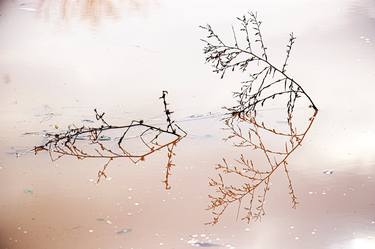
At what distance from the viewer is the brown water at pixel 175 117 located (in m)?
1.84

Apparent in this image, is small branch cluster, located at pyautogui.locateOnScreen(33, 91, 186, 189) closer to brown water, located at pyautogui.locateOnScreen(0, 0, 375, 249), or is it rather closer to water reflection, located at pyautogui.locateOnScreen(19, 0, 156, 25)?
brown water, located at pyautogui.locateOnScreen(0, 0, 375, 249)

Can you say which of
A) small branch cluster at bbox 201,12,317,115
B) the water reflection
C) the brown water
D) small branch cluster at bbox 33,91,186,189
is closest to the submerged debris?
the brown water

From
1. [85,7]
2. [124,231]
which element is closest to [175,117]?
[124,231]

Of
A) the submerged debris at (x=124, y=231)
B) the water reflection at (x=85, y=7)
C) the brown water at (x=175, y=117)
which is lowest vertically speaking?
the submerged debris at (x=124, y=231)

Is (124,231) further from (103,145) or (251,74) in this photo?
(251,74)

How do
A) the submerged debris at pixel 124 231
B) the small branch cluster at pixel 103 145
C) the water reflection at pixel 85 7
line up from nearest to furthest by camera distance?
the small branch cluster at pixel 103 145
the submerged debris at pixel 124 231
the water reflection at pixel 85 7

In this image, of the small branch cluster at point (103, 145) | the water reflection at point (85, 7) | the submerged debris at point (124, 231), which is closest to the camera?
the small branch cluster at point (103, 145)

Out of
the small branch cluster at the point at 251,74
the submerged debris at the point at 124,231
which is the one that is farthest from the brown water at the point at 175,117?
the small branch cluster at the point at 251,74

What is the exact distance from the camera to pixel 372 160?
→ 6.93 ft

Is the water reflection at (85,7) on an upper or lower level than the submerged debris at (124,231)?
upper

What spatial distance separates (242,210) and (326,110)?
677 mm

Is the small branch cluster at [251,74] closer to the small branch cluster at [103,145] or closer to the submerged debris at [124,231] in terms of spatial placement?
the small branch cluster at [103,145]

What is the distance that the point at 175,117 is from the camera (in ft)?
7.95

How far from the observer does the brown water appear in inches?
72.6
